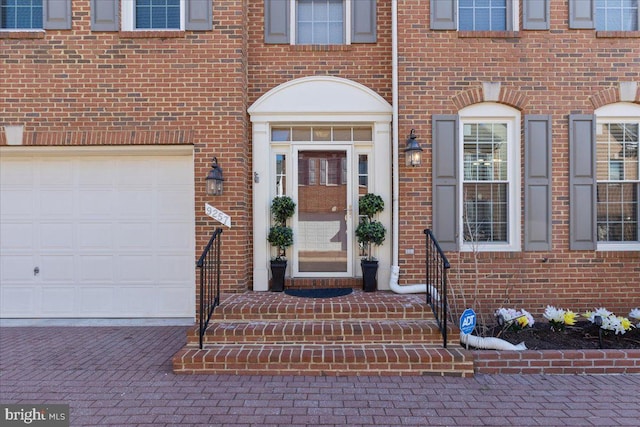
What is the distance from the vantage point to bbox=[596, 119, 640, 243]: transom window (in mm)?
5379

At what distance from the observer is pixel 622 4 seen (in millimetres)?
5508

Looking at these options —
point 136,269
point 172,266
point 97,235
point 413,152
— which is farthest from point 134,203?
point 413,152

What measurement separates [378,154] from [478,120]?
1.47 m

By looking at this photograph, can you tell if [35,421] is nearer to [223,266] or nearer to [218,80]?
[223,266]

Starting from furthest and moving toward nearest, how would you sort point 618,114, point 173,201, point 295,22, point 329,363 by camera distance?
point 295,22, point 173,201, point 618,114, point 329,363

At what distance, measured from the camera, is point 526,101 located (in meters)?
5.27

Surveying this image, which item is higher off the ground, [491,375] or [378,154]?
[378,154]

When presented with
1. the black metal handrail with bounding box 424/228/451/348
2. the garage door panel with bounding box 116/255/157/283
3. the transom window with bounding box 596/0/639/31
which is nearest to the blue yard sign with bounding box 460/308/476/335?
the black metal handrail with bounding box 424/228/451/348

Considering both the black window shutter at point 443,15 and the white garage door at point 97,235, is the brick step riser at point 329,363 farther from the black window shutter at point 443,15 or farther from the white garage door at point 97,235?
the black window shutter at point 443,15

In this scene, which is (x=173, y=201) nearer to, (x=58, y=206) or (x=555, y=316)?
(x=58, y=206)

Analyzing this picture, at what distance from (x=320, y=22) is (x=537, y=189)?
13.0ft

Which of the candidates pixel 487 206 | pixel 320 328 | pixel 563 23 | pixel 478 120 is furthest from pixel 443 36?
pixel 320 328

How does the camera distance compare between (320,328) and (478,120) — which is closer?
(320,328)

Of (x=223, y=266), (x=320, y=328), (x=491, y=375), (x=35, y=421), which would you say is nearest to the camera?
(x=35, y=421)
